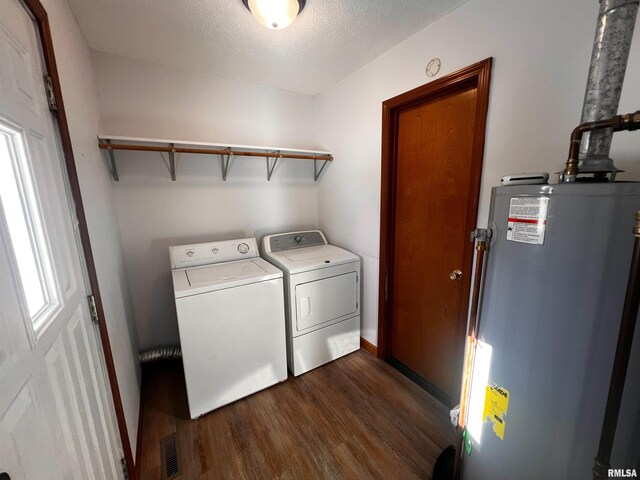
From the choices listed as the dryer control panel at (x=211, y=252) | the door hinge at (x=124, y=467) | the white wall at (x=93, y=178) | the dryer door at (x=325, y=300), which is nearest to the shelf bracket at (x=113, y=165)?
the white wall at (x=93, y=178)

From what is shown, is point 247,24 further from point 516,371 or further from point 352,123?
point 516,371

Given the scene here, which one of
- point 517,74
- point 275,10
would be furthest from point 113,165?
point 517,74

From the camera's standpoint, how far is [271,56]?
6.16ft

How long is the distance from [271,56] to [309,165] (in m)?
1.05

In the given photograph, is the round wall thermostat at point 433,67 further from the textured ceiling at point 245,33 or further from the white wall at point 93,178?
the white wall at point 93,178

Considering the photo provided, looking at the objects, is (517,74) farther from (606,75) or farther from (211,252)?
(211,252)

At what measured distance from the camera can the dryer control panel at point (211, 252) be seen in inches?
79.4

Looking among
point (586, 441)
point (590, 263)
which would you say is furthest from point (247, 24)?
point (586, 441)

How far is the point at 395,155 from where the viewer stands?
1.99 metres

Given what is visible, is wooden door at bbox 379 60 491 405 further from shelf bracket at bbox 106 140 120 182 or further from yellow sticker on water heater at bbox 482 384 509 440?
shelf bracket at bbox 106 140 120 182

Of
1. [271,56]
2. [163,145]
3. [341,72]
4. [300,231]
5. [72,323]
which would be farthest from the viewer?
[300,231]

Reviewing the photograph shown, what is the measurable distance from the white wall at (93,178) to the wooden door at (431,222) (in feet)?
5.93

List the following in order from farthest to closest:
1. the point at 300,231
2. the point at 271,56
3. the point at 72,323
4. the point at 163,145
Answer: the point at 300,231, the point at 163,145, the point at 271,56, the point at 72,323

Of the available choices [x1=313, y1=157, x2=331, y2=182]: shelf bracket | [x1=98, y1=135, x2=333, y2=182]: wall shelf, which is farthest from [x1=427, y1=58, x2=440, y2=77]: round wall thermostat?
[x1=313, y1=157, x2=331, y2=182]: shelf bracket
